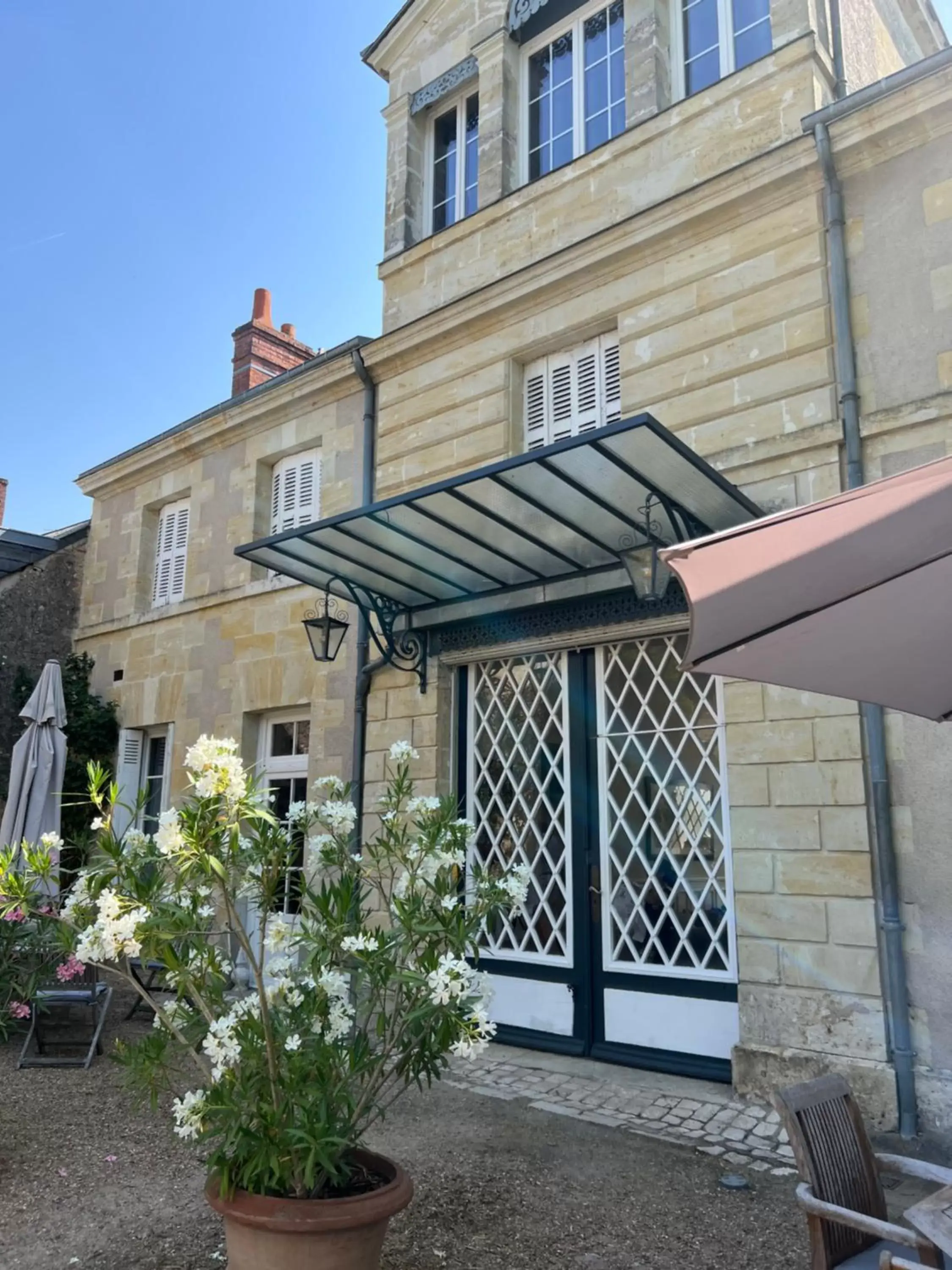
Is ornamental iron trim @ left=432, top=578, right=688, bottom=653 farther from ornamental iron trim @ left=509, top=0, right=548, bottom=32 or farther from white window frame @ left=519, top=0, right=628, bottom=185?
ornamental iron trim @ left=509, top=0, right=548, bottom=32

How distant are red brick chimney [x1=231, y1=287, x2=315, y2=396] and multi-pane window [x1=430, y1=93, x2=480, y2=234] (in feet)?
12.1

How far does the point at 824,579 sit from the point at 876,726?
2.95 metres

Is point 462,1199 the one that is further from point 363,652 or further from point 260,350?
point 260,350

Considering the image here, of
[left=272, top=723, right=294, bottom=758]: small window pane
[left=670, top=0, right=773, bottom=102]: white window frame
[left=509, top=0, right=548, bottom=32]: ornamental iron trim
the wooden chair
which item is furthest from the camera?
[left=272, top=723, right=294, bottom=758]: small window pane

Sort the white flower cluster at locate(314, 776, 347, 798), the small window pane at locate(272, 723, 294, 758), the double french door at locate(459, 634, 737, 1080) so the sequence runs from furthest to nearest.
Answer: the small window pane at locate(272, 723, 294, 758) → the double french door at locate(459, 634, 737, 1080) → the white flower cluster at locate(314, 776, 347, 798)

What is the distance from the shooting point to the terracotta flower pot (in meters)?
2.64

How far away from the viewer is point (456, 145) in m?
8.44

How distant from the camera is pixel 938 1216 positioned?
230cm

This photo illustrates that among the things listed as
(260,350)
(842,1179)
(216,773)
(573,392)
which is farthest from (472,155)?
(842,1179)

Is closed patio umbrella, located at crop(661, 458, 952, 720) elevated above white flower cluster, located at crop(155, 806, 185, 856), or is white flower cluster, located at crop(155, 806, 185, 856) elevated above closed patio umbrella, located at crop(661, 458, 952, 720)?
closed patio umbrella, located at crop(661, 458, 952, 720)

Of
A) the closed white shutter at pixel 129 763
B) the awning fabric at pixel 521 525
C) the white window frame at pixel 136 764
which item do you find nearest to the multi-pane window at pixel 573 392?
the awning fabric at pixel 521 525

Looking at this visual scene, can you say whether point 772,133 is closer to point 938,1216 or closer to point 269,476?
point 269,476

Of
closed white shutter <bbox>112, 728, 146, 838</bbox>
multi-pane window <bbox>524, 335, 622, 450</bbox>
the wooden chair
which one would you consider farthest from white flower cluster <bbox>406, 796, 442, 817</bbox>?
closed white shutter <bbox>112, 728, 146, 838</bbox>

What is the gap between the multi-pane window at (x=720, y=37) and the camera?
21.3ft
